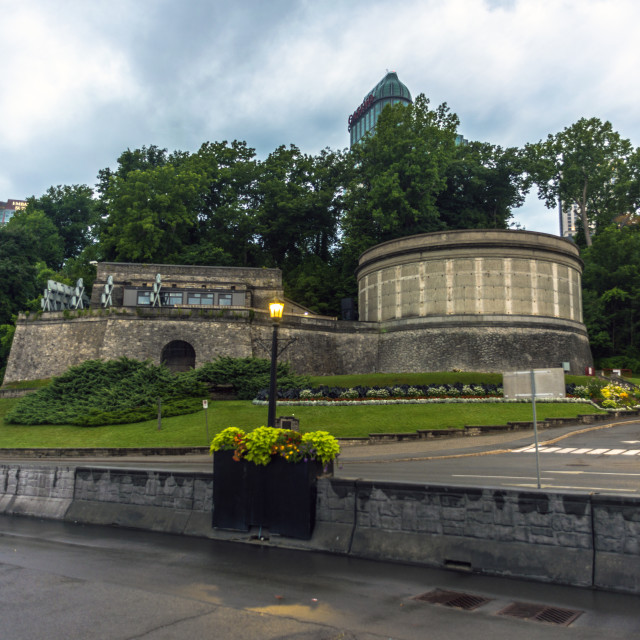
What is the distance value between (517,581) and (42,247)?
9399cm

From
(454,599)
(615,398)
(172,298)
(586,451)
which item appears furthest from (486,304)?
(454,599)

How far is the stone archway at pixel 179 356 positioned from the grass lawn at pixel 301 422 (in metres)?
13.1

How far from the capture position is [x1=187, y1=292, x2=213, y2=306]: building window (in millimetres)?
56219

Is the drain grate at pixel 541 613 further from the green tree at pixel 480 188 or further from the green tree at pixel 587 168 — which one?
the green tree at pixel 587 168

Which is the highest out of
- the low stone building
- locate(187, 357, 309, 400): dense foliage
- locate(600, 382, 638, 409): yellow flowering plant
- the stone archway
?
the low stone building

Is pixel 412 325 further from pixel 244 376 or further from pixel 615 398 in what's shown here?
pixel 615 398

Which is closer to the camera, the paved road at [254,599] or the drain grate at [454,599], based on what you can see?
the paved road at [254,599]

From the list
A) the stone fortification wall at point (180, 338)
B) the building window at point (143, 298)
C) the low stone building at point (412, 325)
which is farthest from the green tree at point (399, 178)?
the building window at point (143, 298)

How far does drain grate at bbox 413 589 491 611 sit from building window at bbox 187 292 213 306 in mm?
50453

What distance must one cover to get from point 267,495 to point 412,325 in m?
40.6

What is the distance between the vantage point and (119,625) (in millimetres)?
6258

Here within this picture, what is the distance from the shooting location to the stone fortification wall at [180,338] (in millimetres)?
47438

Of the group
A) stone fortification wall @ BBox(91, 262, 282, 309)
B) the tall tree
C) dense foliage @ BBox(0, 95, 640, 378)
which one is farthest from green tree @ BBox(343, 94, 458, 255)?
the tall tree

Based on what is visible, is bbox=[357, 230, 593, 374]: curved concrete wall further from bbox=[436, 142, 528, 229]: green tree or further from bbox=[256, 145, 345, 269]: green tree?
bbox=[256, 145, 345, 269]: green tree
